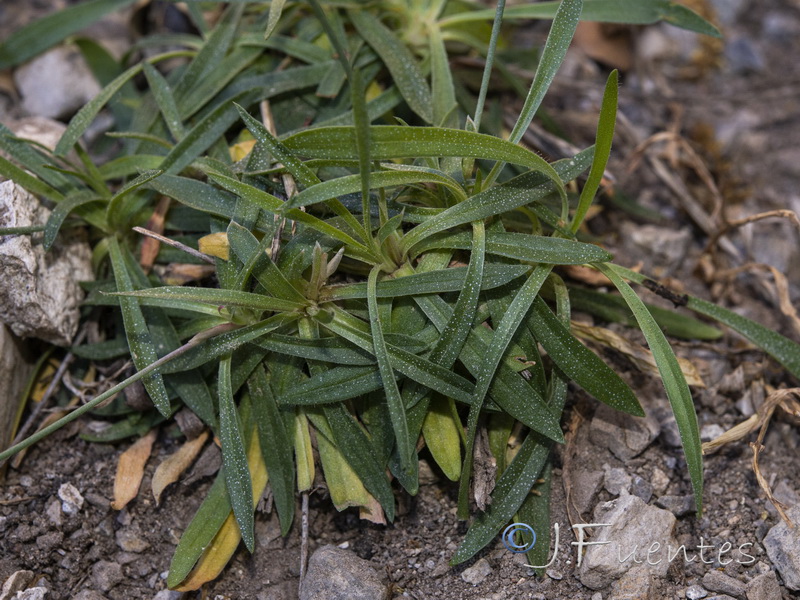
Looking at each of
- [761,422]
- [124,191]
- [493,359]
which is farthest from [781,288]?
[124,191]

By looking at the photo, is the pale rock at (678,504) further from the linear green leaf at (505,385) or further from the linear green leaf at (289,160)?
the linear green leaf at (289,160)

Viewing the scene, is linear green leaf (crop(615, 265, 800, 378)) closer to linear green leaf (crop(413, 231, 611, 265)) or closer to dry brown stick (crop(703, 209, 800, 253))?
linear green leaf (crop(413, 231, 611, 265))

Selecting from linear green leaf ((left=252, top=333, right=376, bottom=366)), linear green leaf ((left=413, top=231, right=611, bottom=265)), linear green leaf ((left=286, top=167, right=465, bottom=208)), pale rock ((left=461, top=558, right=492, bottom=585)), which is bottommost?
→ pale rock ((left=461, top=558, right=492, bottom=585))

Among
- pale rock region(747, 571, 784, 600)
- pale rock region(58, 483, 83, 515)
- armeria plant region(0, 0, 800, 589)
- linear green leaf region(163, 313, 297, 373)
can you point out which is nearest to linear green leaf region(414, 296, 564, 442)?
armeria plant region(0, 0, 800, 589)

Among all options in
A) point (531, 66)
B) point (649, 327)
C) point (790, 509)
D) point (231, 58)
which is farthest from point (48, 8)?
point (790, 509)

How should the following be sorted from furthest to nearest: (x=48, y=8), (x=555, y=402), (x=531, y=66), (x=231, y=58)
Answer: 1. (x=48, y=8)
2. (x=531, y=66)
3. (x=231, y=58)
4. (x=555, y=402)

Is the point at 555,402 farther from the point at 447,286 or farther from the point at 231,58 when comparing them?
the point at 231,58
